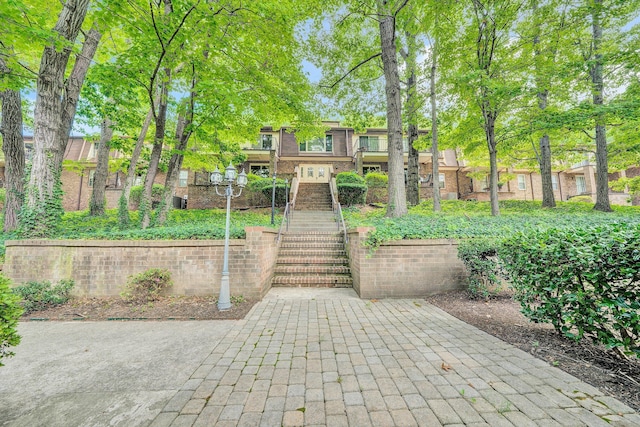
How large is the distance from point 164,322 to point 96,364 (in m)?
1.32

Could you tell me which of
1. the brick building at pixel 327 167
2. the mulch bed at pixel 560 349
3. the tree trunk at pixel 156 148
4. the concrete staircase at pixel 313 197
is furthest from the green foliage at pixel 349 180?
the mulch bed at pixel 560 349

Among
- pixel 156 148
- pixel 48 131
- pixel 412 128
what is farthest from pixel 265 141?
pixel 48 131

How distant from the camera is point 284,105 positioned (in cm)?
A: 865

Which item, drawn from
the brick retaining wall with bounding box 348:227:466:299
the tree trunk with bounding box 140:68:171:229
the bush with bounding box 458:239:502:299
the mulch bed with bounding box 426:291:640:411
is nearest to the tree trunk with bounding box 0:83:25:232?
the tree trunk with bounding box 140:68:171:229

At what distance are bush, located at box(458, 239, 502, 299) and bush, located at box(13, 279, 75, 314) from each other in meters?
8.15

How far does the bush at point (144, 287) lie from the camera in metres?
4.96

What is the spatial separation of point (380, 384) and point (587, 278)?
2.35m

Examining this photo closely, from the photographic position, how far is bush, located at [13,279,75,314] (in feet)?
15.3

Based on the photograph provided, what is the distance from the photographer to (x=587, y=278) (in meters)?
2.48

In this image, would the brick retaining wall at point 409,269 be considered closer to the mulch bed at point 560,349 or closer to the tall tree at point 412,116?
the mulch bed at point 560,349

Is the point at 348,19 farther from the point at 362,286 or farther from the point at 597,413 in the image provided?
the point at 597,413

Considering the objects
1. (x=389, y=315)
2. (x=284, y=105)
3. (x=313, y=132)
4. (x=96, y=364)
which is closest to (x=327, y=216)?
(x=313, y=132)

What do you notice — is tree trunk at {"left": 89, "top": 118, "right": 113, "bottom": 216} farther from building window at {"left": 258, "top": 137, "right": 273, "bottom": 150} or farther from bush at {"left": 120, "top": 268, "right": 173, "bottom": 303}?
building window at {"left": 258, "top": 137, "right": 273, "bottom": 150}

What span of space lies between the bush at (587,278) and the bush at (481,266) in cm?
126
